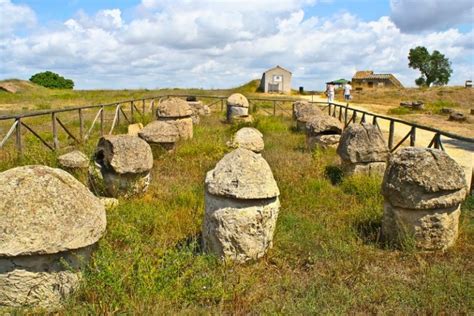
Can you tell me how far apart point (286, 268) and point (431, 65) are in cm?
5689

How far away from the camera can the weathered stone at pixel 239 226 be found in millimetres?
4629

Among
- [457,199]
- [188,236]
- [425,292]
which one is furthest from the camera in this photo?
[188,236]

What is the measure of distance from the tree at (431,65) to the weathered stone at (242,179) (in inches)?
2199

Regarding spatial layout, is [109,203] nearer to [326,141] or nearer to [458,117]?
[326,141]

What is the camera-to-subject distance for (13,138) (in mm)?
14336

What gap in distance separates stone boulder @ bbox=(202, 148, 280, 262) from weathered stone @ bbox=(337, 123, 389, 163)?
13.3 feet

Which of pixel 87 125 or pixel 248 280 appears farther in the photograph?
pixel 87 125

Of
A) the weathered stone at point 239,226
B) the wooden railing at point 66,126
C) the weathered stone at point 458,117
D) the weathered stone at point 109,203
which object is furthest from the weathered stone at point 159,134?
the weathered stone at point 458,117

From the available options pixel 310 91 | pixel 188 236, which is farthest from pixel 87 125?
pixel 310 91

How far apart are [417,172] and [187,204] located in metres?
3.45

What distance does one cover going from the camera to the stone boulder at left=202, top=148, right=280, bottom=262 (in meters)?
4.62

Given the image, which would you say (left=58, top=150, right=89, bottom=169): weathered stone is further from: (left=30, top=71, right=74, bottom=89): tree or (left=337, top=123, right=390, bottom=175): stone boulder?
(left=30, top=71, right=74, bottom=89): tree

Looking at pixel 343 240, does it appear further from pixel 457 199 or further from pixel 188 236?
pixel 188 236

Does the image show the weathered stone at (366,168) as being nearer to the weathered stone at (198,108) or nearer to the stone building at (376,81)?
the weathered stone at (198,108)
